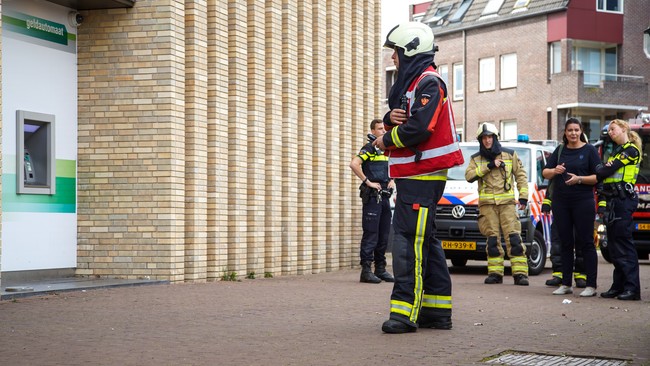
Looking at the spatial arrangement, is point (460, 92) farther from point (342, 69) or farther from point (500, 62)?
point (342, 69)

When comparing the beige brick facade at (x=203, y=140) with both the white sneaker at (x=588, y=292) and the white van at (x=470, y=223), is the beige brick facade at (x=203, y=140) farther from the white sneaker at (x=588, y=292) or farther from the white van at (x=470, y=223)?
the white sneaker at (x=588, y=292)

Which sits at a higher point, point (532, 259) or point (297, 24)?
point (297, 24)

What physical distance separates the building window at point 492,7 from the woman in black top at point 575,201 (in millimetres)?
39690

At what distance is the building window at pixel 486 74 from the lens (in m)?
51.5

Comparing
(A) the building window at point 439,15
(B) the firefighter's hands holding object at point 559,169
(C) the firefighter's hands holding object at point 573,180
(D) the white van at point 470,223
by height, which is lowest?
(D) the white van at point 470,223

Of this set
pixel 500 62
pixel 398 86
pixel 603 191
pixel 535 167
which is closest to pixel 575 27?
pixel 500 62

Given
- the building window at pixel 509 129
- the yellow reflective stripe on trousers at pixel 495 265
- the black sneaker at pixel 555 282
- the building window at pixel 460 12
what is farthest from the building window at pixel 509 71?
the black sneaker at pixel 555 282

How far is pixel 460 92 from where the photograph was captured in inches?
2096

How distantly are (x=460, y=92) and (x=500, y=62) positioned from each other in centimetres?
288

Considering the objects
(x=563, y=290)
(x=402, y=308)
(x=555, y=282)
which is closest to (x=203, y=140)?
(x=563, y=290)

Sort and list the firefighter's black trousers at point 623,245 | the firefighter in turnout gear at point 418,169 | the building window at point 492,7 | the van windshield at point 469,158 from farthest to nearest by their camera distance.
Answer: the building window at point 492,7
the van windshield at point 469,158
the firefighter's black trousers at point 623,245
the firefighter in turnout gear at point 418,169

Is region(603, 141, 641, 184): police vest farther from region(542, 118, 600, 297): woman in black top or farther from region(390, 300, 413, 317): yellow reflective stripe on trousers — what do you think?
region(390, 300, 413, 317): yellow reflective stripe on trousers

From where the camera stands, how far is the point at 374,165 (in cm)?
1478

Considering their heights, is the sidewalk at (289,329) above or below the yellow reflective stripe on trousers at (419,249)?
below
